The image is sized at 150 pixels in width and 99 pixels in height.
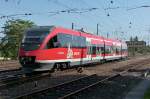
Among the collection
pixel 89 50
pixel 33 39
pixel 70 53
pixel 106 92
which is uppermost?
pixel 33 39

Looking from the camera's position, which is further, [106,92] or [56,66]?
[56,66]

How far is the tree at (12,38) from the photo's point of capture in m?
67.6

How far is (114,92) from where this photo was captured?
18.8m

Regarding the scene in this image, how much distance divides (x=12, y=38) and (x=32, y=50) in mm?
46996

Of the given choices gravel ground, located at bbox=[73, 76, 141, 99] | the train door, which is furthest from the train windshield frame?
the train door

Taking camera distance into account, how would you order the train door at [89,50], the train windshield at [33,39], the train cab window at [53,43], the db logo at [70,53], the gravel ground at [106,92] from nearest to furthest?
the gravel ground at [106,92] < the train windshield at [33,39] < the train cab window at [53,43] < the db logo at [70,53] < the train door at [89,50]

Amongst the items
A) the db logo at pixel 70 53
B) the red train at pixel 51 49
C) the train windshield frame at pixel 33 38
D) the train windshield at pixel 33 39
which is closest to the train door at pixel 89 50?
the red train at pixel 51 49

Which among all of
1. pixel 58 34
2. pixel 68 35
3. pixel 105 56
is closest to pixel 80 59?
pixel 68 35

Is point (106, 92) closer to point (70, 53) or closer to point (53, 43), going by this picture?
point (53, 43)

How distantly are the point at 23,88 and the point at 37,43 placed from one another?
22.8ft

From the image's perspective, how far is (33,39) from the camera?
26062 millimetres

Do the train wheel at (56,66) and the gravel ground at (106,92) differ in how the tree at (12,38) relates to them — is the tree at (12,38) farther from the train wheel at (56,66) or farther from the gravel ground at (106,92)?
the gravel ground at (106,92)

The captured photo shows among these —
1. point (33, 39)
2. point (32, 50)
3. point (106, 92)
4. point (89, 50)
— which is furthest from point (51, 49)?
point (89, 50)

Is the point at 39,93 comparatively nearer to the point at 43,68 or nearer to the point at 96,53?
the point at 43,68
